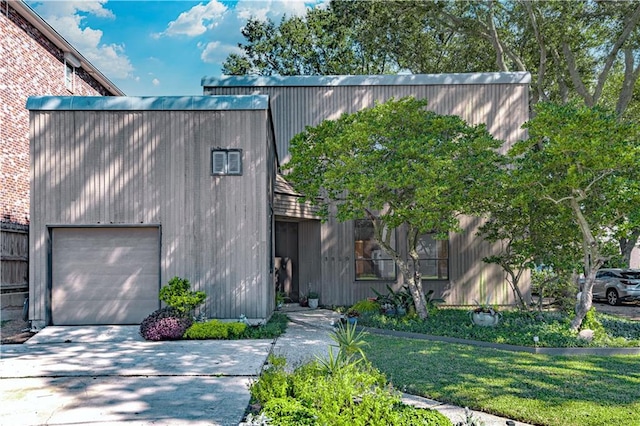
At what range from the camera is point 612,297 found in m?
16.7

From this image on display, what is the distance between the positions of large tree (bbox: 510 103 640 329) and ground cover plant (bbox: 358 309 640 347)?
529 mm

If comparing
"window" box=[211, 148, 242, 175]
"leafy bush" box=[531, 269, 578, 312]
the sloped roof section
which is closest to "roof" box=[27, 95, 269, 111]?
"window" box=[211, 148, 242, 175]

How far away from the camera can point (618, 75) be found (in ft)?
72.5

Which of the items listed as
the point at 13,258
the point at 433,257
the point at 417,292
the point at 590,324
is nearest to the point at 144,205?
the point at 13,258

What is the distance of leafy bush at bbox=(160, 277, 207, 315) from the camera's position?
30.7ft

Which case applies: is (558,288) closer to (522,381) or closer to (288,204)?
(288,204)

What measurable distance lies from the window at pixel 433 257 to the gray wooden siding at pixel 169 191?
6105 millimetres

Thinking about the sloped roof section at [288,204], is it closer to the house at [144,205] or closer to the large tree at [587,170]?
the house at [144,205]

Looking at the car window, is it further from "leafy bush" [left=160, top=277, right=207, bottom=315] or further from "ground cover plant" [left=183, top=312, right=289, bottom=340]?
"leafy bush" [left=160, top=277, right=207, bottom=315]

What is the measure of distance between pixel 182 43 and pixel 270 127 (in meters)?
11.7

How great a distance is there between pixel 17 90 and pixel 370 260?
11.8 m

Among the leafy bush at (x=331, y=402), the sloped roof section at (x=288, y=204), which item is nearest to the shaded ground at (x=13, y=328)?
the sloped roof section at (x=288, y=204)

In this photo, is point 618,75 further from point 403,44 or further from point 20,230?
point 20,230

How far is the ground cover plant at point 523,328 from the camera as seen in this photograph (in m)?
8.45
